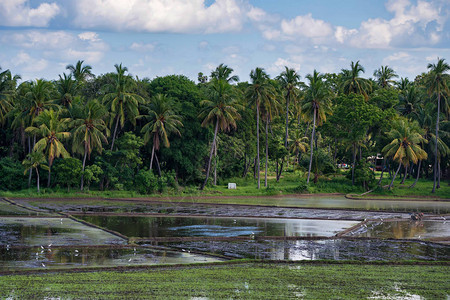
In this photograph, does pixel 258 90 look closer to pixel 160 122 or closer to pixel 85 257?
pixel 160 122

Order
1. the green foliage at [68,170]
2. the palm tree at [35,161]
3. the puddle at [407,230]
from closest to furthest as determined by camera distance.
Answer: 1. the puddle at [407,230]
2. the palm tree at [35,161]
3. the green foliage at [68,170]

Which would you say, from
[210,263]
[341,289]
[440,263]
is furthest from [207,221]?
[341,289]

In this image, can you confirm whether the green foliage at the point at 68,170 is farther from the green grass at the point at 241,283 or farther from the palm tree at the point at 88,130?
the green grass at the point at 241,283

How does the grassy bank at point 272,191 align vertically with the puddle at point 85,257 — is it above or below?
above

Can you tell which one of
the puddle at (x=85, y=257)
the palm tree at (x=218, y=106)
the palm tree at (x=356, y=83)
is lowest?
the puddle at (x=85, y=257)

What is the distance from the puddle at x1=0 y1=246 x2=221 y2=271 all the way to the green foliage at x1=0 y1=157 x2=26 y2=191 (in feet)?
110

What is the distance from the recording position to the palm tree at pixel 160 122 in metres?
59.4

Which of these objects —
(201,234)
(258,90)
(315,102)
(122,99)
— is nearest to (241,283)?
(201,234)

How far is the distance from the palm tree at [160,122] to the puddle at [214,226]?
→ 2030 cm

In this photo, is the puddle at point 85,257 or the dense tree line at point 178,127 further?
the dense tree line at point 178,127

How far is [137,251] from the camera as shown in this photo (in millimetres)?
26031

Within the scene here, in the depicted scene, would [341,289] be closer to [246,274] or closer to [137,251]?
[246,274]

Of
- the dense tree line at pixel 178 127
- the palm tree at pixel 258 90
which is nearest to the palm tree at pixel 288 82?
the dense tree line at pixel 178 127

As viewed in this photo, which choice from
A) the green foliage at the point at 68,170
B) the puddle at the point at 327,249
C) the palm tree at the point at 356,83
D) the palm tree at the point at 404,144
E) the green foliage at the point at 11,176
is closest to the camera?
the puddle at the point at 327,249
